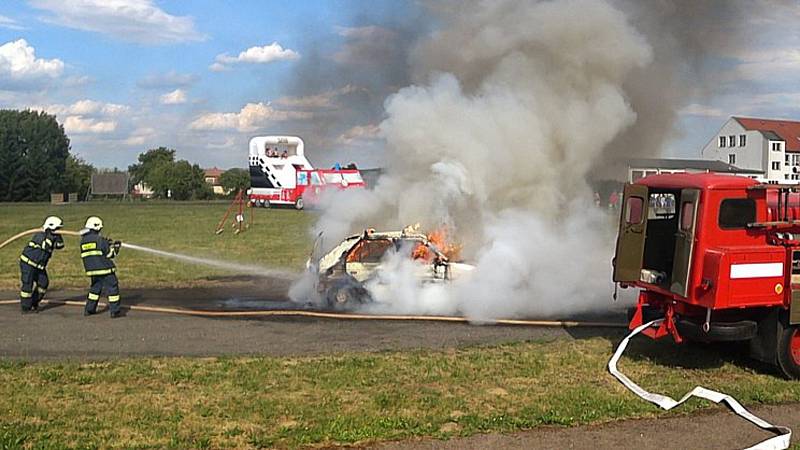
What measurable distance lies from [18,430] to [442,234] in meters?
10.1

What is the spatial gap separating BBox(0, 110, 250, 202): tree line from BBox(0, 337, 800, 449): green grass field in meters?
75.8

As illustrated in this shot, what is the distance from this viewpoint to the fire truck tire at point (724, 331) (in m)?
8.80

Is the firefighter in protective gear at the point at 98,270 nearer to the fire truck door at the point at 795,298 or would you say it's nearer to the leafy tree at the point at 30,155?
the fire truck door at the point at 795,298

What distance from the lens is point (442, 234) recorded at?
15820 millimetres

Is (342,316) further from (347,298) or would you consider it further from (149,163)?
(149,163)

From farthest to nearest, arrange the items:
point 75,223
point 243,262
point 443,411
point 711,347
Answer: point 75,223, point 243,262, point 711,347, point 443,411

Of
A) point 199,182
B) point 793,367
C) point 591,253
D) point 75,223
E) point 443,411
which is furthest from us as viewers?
point 199,182

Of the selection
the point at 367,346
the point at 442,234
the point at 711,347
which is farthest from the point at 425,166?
the point at 711,347

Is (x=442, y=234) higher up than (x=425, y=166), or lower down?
lower down

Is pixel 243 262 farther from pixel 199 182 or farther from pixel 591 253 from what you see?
pixel 199 182

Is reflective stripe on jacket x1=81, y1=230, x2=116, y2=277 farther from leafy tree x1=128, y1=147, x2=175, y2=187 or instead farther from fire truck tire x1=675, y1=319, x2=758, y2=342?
leafy tree x1=128, y1=147, x2=175, y2=187

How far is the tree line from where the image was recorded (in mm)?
77438

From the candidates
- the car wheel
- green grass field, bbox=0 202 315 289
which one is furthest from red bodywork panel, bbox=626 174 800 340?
green grass field, bbox=0 202 315 289

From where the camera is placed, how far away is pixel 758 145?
1927 inches
